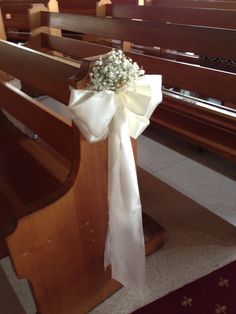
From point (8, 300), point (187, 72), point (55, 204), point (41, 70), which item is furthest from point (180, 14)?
point (8, 300)

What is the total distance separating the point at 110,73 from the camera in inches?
32.5

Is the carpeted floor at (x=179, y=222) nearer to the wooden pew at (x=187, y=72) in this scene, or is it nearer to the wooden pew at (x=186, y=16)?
the wooden pew at (x=187, y=72)

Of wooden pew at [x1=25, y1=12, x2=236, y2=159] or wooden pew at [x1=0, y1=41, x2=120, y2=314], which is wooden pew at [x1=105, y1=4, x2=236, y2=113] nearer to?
wooden pew at [x1=25, y1=12, x2=236, y2=159]

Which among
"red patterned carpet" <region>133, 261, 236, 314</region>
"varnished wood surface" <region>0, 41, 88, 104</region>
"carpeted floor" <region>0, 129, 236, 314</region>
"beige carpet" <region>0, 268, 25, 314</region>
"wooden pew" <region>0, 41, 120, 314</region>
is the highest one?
"varnished wood surface" <region>0, 41, 88, 104</region>

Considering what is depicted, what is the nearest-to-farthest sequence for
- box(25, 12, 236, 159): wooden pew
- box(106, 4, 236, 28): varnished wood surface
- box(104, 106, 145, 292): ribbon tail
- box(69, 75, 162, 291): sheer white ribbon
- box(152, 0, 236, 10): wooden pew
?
1. box(69, 75, 162, 291): sheer white ribbon
2. box(104, 106, 145, 292): ribbon tail
3. box(25, 12, 236, 159): wooden pew
4. box(106, 4, 236, 28): varnished wood surface
5. box(152, 0, 236, 10): wooden pew

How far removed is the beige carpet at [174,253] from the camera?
134 cm

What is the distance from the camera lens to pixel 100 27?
202 cm

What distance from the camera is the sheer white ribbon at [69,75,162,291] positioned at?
2.72 ft

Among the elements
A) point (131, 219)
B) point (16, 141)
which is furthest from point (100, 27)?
point (131, 219)

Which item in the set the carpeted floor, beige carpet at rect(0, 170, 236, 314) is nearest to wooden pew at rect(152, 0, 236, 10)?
the carpeted floor

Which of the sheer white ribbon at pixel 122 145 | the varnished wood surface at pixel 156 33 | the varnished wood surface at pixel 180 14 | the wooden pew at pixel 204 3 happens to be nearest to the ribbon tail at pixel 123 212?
the sheer white ribbon at pixel 122 145

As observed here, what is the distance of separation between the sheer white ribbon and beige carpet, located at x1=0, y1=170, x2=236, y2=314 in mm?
186

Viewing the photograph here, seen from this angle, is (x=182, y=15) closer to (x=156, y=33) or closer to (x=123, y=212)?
(x=156, y=33)

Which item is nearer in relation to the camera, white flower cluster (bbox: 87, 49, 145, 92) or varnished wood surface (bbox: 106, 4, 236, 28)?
white flower cluster (bbox: 87, 49, 145, 92)
